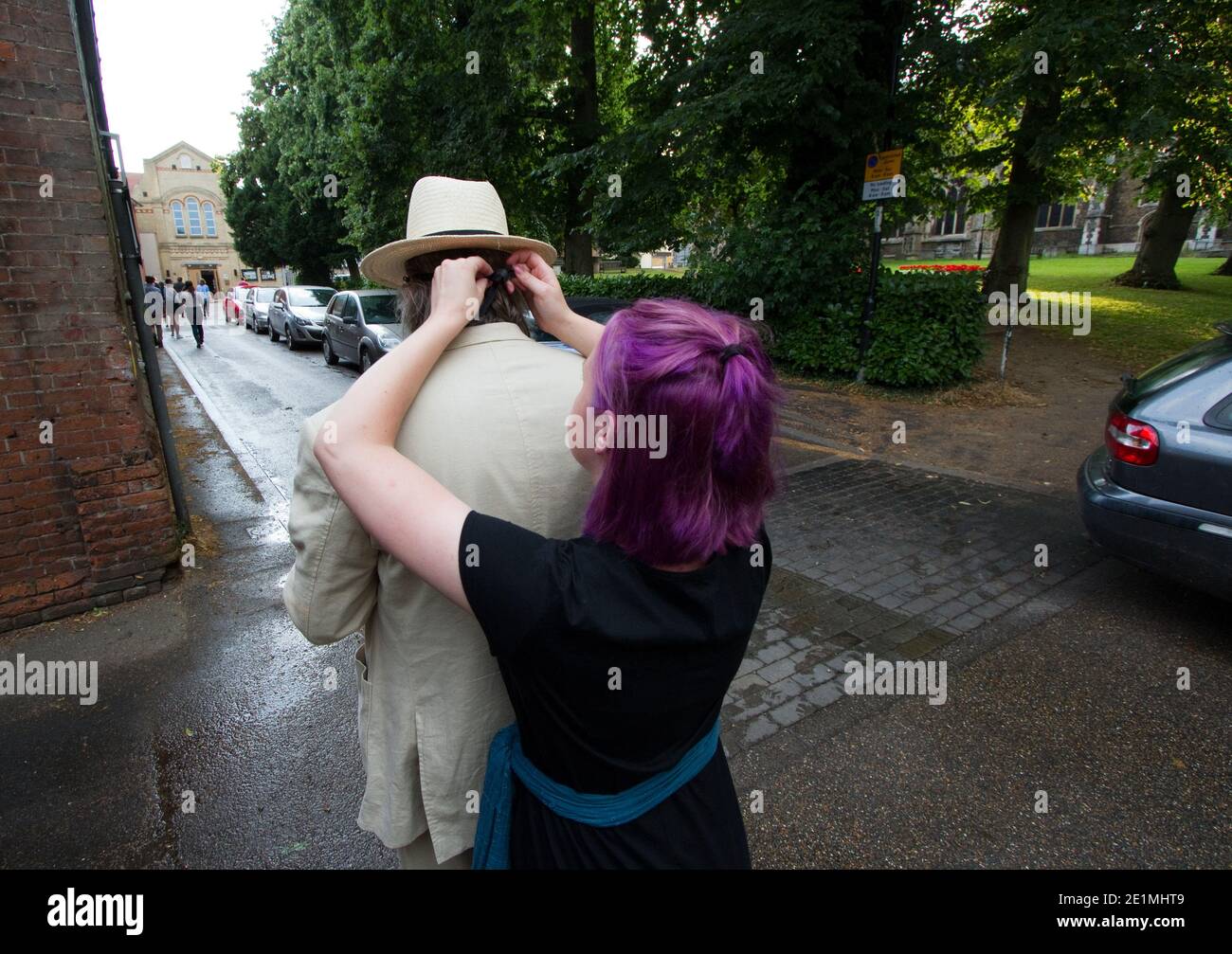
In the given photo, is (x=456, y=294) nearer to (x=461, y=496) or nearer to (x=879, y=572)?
(x=461, y=496)

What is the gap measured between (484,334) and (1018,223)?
16409 mm

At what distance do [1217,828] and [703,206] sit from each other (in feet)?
34.0

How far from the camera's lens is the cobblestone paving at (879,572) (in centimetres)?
359

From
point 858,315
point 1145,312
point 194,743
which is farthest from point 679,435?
point 1145,312

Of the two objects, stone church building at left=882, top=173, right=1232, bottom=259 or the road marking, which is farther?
stone church building at left=882, top=173, right=1232, bottom=259

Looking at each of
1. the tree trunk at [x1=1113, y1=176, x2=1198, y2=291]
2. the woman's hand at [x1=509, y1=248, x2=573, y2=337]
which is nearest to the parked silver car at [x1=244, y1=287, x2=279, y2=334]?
the woman's hand at [x1=509, y1=248, x2=573, y2=337]

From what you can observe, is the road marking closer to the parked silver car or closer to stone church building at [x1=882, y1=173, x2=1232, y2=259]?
the parked silver car

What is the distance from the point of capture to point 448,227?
163cm

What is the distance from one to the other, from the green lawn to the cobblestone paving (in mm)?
5160

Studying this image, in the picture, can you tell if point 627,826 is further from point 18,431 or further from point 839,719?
point 18,431

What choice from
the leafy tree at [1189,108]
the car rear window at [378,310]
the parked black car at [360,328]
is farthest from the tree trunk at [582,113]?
the leafy tree at [1189,108]

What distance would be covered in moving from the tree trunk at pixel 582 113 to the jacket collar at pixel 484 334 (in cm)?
1365

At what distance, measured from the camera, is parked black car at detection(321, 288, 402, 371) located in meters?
Result: 12.4
